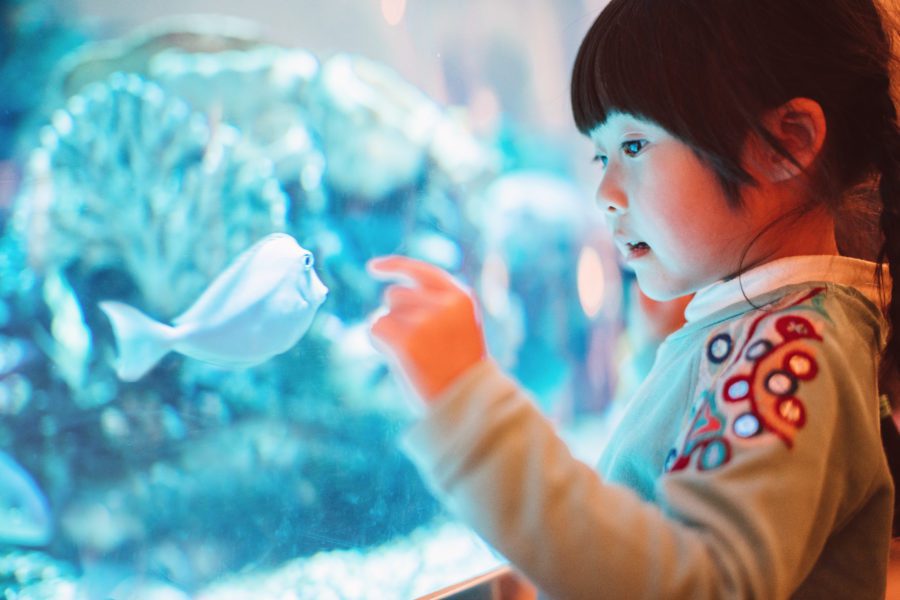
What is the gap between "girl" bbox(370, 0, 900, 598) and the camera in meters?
0.43

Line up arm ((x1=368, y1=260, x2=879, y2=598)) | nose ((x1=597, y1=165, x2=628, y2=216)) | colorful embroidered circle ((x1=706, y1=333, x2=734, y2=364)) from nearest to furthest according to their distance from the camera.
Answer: arm ((x1=368, y1=260, x2=879, y2=598)), colorful embroidered circle ((x1=706, y1=333, x2=734, y2=364)), nose ((x1=597, y1=165, x2=628, y2=216))

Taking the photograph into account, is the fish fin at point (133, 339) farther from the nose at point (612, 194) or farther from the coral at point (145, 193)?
the nose at point (612, 194)

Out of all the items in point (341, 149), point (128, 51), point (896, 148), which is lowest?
point (896, 148)

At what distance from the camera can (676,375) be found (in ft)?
2.09

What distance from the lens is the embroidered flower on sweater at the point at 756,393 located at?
47 centimetres

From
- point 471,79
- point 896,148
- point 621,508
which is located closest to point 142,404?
point 621,508

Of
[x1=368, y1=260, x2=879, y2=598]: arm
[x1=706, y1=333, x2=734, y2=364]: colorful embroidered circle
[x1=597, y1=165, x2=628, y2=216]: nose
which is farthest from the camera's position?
[x1=597, y1=165, x2=628, y2=216]: nose

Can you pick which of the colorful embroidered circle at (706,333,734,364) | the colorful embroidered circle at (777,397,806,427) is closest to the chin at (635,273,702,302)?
the colorful embroidered circle at (706,333,734,364)

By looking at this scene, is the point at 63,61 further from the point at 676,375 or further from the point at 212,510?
the point at 676,375

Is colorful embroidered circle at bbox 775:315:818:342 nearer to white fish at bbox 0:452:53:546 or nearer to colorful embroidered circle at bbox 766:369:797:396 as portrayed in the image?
colorful embroidered circle at bbox 766:369:797:396

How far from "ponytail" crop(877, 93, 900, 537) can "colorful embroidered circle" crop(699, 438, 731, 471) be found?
31 cm

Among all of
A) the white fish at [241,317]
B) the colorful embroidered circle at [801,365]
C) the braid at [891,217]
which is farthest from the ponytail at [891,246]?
the white fish at [241,317]

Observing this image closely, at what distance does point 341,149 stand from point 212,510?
41 centimetres

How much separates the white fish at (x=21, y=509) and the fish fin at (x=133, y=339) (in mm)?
109
